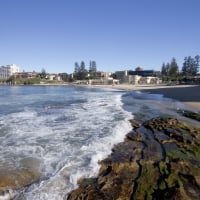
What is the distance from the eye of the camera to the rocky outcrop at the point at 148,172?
267 inches

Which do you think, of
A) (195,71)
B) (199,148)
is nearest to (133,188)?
(199,148)

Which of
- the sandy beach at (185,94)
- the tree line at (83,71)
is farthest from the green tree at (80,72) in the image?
the sandy beach at (185,94)

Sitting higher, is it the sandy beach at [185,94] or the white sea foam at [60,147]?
the white sea foam at [60,147]

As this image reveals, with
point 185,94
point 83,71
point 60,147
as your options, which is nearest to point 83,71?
point 83,71

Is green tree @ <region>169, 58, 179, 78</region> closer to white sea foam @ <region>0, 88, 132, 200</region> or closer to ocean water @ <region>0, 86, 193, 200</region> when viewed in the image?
white sea foam @ <region>0, 88, 132, 200</region>

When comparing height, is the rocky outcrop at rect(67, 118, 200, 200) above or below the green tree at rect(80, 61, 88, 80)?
below

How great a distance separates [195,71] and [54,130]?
370ft

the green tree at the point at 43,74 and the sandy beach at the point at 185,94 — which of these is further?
the green tree at the point at 43,74

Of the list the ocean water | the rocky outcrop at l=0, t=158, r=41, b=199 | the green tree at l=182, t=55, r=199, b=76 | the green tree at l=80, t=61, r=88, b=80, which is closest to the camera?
the rocky outcrop at l=0, t=158, r=41, b=199

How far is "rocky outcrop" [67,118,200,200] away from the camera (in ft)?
22.3

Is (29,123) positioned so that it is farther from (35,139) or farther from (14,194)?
(14,194)

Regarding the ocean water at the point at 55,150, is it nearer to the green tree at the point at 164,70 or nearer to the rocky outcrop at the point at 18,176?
the rocky outcrop at the point at 18,176

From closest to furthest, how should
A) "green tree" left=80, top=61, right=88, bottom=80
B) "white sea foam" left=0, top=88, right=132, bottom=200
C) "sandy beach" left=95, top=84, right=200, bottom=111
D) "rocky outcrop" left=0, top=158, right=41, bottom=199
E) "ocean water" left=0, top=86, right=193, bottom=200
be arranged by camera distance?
"rocky outcrop" left=0, top=158, right=41, bottom=199 < "ocean water" left=0, top=86, right=193, bottom=200 < "white sea foam" left=0, top=88, right=132, bottom=200 < "sandy beach" left=95, top=84, right=200, bottom=111 < "green tree" left=80, top=61, right=88, bottom=80

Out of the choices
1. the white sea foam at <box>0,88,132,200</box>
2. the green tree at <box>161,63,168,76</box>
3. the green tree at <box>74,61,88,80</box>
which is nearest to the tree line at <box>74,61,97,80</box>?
the green tree at <box>74,61,88,80</box>
